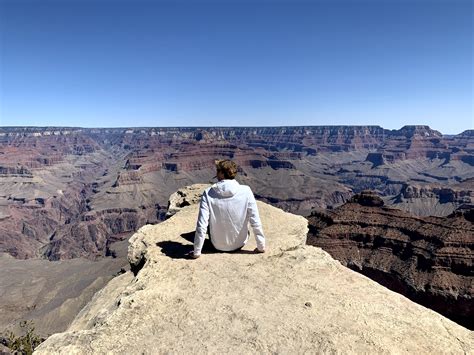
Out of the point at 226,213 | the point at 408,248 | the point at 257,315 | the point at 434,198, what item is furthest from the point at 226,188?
the point at 434,198

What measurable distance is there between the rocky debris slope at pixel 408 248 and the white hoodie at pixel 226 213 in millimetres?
42539

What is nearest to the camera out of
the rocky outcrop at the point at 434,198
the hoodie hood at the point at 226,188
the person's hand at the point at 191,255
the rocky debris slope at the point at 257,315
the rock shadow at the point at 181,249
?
the rocky debris slope at the point at 257,315

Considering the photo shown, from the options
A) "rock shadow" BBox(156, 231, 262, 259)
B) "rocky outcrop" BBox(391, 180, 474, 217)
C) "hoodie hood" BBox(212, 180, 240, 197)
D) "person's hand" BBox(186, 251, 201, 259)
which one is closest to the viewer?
"hoodie hood" BBox(212, 180, 240, 197)

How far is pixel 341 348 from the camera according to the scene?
4758mm

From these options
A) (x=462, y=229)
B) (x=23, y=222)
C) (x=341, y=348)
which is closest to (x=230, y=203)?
(x=341, y=348)

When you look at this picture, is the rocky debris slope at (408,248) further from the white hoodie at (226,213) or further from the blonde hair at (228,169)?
the blonde hair at (228,169)

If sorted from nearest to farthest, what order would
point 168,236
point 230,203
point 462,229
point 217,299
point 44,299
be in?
point 217,299
point 230,203
point 168,236
point 462,229
point 44,299

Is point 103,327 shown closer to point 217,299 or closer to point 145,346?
point 145,346

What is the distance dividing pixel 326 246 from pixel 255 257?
173ft

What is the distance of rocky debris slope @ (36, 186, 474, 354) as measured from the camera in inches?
195

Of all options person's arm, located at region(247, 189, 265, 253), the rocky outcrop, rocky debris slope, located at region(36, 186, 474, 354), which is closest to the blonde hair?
person's arm, located at region(247, 189, 265, 253)

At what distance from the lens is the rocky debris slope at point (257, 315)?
4941 mm

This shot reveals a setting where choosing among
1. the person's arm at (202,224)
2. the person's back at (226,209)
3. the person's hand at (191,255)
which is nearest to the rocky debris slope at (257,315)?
the person's hand at (191,255)

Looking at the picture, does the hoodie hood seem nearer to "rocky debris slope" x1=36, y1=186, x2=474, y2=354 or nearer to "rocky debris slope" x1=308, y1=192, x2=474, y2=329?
"rocky debris slope" x1=36, y1=186, x2=474, y2=354
